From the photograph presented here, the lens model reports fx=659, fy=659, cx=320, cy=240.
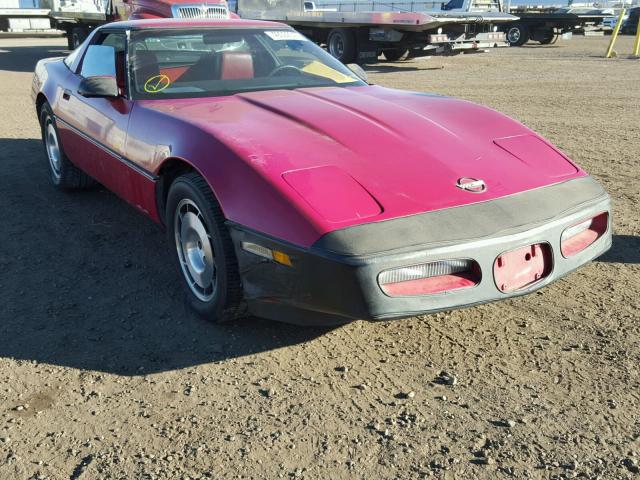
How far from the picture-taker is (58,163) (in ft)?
17.7

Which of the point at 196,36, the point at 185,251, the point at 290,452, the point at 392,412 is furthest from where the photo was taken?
the point at 196,36

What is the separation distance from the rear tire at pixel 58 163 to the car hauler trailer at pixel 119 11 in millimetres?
8701

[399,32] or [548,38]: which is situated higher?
[399,32]

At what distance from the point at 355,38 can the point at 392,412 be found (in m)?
14.1

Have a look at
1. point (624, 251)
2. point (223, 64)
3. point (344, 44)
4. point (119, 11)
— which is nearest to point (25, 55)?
point (119, 11)

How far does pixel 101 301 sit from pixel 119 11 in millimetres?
14550

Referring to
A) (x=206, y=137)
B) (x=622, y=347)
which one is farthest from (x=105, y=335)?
(x=622, y=347)

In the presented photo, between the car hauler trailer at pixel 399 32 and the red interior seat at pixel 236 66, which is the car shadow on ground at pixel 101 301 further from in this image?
the car hauler trailer at pixel 399 32

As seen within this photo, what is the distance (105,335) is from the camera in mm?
3105

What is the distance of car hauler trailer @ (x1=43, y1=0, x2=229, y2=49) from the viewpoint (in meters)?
14.0

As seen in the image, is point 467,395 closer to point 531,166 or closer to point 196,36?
point 531,166

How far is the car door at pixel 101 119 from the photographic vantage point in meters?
3.86

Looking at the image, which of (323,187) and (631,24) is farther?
(631,24)

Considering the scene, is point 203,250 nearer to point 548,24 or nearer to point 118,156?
point 118,156
